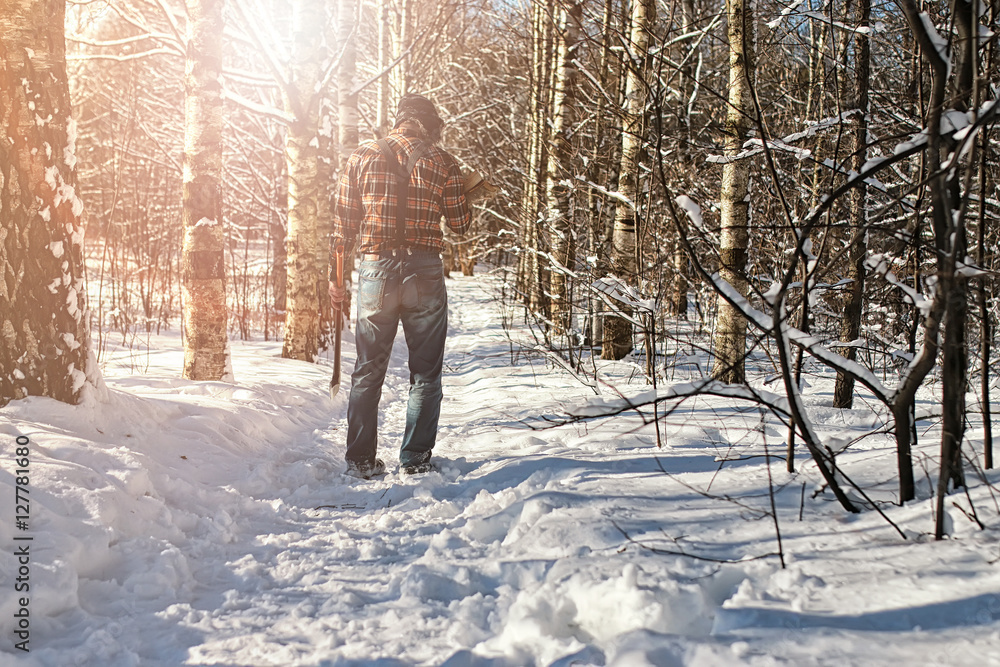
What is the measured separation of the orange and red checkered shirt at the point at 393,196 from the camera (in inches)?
145

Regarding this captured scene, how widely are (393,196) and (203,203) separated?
231cm

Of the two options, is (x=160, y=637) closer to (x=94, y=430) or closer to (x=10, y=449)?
(x=10, y=449)

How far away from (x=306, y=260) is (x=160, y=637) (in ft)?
19.9

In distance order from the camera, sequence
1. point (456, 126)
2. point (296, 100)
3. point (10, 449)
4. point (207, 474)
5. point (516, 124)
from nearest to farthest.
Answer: point (10, 449) < point (207, 474) < point (296, 100) < point (516, 124) < point (456, 126)

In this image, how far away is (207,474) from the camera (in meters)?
3.36

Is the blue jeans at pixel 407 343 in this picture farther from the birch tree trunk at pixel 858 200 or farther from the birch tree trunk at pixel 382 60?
the birch tree trunk at pixel 382 60

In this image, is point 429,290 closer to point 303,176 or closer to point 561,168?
point 303,176

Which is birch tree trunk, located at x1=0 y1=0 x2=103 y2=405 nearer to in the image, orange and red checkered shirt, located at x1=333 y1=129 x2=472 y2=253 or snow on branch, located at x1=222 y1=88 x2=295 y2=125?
orange and red checkered shirt, located at x1=333 y1=129 x2=472 y2=253

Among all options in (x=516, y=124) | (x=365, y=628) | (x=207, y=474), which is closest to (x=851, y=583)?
(x=365, y=628)

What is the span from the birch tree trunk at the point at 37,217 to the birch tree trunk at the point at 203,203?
1927 mm

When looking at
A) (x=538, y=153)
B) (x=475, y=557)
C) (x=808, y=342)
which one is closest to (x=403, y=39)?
(x=538, y=153)

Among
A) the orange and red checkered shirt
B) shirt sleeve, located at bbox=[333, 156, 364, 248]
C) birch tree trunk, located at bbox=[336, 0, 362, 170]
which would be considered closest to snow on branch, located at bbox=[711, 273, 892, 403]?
the orange and red checkered shirt

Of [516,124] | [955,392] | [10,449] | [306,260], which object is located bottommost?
[10,449]

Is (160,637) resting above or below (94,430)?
below
